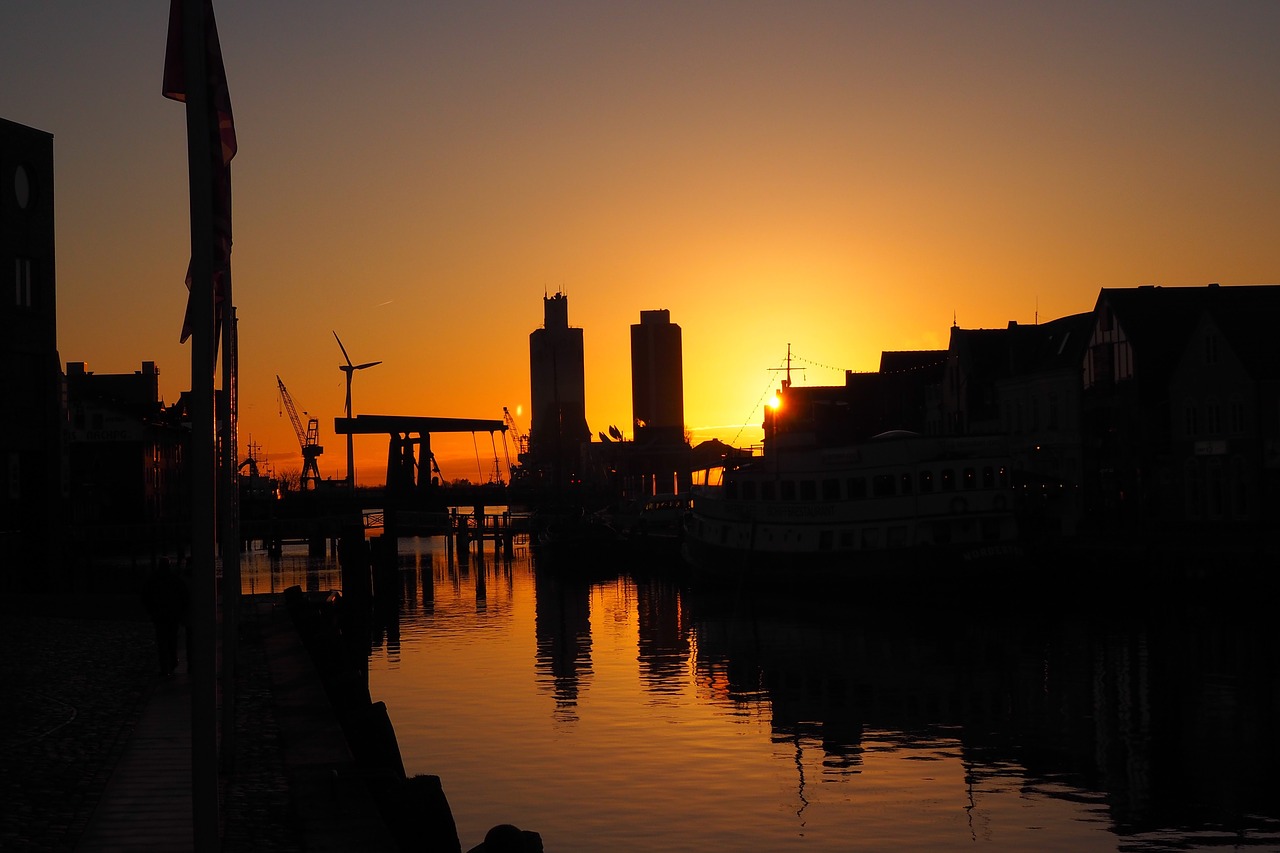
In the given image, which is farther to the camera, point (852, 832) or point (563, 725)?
point (563, 725)

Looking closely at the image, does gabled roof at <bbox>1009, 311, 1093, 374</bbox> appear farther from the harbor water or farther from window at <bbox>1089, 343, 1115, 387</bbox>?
the harbor water

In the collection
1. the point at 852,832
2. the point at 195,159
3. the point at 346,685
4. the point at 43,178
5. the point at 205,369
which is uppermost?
the point at 43,178

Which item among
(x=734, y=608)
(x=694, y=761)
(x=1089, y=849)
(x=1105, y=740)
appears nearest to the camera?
(x=1089, y=849)

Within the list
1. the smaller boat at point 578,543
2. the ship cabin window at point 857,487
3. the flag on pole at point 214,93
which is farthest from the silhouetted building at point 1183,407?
the flag on pole at point 214,93

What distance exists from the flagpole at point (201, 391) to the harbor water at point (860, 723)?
1178 cm

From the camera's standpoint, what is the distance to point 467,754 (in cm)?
2919

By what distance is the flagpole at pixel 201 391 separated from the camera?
10.3 meters

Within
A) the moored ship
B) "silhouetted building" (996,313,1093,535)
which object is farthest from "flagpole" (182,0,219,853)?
"silhouetted building" (996,313,1093,535)

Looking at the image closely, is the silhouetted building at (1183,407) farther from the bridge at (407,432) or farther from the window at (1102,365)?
the bridge at (407,432)

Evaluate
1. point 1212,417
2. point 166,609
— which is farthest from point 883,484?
point 166,609

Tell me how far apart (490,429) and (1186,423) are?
84900 mm

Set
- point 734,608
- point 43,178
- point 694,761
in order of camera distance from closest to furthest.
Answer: point 694,761 < point 43,178 < point 734,608

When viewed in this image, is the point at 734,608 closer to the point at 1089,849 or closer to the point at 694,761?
the point at 694,761

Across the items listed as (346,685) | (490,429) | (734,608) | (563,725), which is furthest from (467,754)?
(490,429)
